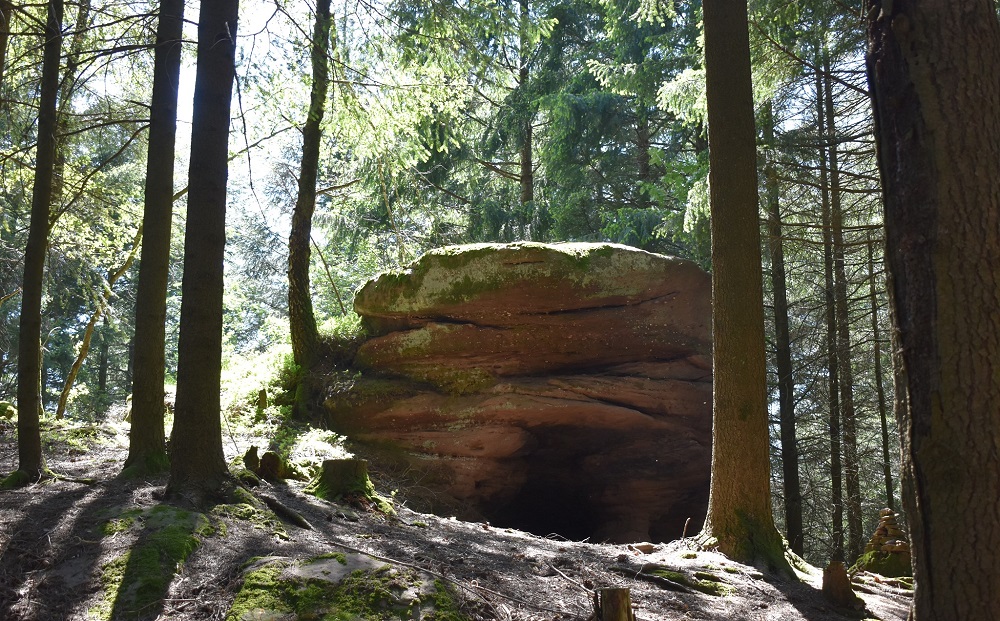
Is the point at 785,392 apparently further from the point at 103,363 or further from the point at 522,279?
the point at 103,363

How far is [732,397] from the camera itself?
6234mm

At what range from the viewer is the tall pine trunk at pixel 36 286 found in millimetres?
5934

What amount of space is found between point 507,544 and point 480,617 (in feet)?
7.13

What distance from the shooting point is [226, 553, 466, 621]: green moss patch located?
3496 mm

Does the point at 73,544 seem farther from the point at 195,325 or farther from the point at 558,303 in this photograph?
the point at 558,303

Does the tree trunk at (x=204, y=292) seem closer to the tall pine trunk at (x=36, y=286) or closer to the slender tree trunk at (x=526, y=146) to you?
the tall pine trunk at (x=36, y=286)

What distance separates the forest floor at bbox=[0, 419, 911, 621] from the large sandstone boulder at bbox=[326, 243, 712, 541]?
340 cm

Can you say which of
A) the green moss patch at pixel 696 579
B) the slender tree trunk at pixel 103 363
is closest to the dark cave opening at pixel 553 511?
the green moss patch at pixel 696 579

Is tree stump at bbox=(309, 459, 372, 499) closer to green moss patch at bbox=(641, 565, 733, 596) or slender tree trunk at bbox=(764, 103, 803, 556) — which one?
green moss patch at bbox=(641, 565, 733, 596)

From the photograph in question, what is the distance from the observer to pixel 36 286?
6035 millimetres

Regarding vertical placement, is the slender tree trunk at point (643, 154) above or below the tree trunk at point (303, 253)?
above

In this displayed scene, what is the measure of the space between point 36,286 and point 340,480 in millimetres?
3201

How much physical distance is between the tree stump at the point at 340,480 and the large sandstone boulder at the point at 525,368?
2915mm

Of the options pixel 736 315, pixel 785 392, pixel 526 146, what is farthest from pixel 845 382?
pixel 526 146
